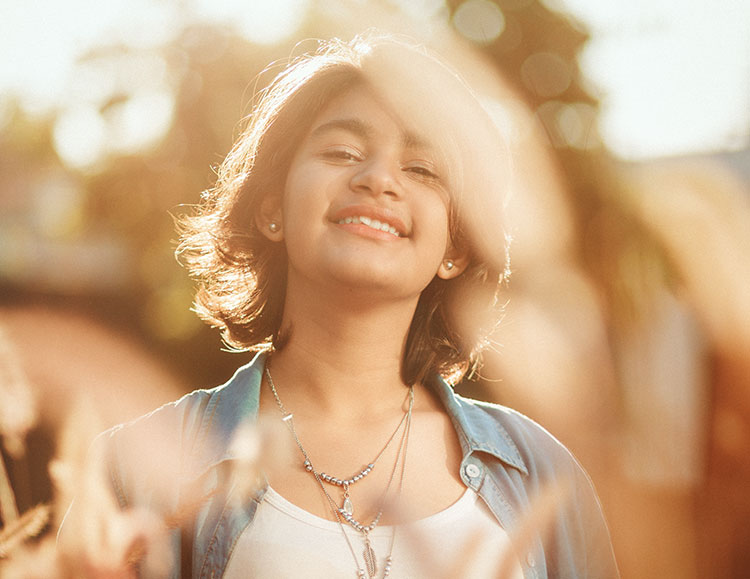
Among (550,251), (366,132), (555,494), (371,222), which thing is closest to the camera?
(371,222)

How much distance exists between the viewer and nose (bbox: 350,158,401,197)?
1.58m

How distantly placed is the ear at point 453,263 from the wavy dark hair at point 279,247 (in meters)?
0.02

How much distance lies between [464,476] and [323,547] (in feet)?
1.27

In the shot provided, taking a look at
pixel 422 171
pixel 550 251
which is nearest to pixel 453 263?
pixel 422 171

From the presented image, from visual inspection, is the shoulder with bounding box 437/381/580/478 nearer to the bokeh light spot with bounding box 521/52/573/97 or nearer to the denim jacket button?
the denim jacket button

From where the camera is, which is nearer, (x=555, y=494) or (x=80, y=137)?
(x=555, y=494)

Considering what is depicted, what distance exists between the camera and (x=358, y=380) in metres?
1.78

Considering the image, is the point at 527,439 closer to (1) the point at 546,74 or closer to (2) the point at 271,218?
(2) the point at 271,218

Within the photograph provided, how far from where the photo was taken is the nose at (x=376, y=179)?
1.58 metres

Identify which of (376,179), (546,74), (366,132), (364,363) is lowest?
(364,363)

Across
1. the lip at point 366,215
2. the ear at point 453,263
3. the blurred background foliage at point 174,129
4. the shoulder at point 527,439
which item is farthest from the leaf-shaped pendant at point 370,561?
the blurred background foliage at point 174,129

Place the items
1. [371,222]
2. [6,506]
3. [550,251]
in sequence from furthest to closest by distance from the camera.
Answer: [550,251] < [371,222] < [6,506]

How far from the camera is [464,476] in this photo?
66.9 inches

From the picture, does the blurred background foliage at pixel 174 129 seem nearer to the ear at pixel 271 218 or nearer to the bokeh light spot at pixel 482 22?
the bokeh light spot at pixel 482 22
